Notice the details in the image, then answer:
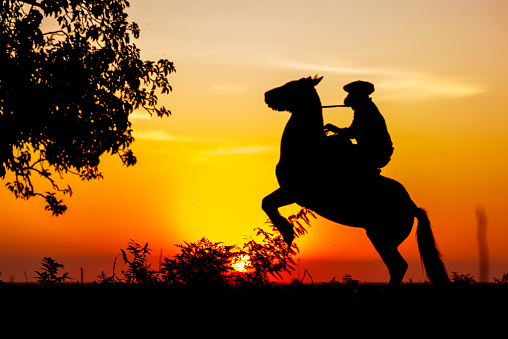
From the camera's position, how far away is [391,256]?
10797 mm

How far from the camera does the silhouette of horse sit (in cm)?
1020

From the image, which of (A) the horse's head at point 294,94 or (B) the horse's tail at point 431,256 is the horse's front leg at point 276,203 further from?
(B) the horse's tail at point 431,256

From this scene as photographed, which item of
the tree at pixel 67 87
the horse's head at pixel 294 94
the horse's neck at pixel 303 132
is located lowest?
the horse's neck at pixel 303 132

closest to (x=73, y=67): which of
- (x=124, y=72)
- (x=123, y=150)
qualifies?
(x=124, y=72)

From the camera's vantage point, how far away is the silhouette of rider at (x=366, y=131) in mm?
10531

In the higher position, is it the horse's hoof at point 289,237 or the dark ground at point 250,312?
the horse's hoof at point 289,237

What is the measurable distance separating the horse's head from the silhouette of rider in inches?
25.9

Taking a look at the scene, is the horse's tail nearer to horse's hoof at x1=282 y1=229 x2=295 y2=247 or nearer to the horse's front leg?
horse's hoof at x1=282 y1=229 x2=295 y2=247

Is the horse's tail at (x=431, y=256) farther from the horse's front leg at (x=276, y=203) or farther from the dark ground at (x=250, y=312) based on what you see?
the horse's front leg at (x=276, y=203)

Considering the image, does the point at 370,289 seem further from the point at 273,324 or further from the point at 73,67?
the point at 73,67

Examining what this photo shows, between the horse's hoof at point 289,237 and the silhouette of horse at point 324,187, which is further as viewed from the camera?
the horse's hoof at point 289,237

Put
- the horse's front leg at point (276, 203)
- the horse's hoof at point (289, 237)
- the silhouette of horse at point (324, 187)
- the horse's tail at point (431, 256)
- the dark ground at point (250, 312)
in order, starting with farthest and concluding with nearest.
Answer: the horse's tail at point (431, 256) < the horse's hoof at point (289, 237) < the horse's front leg at point (276, 203) < the silhouette of horse at point (324, 187) < the dark ground at point (250, 312)

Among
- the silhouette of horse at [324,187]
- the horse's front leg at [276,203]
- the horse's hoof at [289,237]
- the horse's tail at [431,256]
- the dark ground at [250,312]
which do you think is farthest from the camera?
the horse's tail at [431,256]

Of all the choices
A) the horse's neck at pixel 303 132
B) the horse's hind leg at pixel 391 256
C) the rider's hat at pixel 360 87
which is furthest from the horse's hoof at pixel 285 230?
the rider's hat at pixel 360 87
